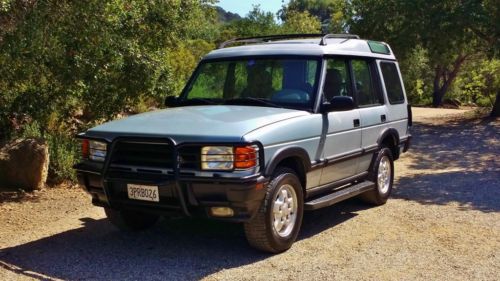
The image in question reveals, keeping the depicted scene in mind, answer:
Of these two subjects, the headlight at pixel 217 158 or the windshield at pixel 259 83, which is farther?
the windshield at pixel 259 83

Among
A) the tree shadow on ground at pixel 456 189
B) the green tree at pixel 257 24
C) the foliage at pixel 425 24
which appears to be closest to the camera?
the tree shadow on ground at pixel 456 189

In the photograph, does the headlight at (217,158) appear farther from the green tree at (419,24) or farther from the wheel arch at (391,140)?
the green tree at (419,24)

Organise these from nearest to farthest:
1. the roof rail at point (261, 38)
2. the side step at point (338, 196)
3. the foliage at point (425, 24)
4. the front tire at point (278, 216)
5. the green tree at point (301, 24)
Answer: the front tire at point (278, 216)
the side step at point (338, 196)
the roof rail at point (261, 38)
the foliage at point (425, 24)
the green tree at point (301, 24)

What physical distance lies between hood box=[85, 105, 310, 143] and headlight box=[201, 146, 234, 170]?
0.27 feet

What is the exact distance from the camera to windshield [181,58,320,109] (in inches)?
237

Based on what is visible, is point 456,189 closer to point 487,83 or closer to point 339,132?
point 339,132

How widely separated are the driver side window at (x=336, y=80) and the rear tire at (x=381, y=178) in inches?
43.8

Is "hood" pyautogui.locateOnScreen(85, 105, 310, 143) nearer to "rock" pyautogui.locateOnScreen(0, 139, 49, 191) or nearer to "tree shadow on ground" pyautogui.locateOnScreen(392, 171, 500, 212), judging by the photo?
"rock" pyautogui.locateOnScreen(0, 139, 49, 191)

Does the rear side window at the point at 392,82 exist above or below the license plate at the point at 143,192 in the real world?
above

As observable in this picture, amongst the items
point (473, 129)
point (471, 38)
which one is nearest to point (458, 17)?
point (471, 38)

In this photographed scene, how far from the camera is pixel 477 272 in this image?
5.04 metres

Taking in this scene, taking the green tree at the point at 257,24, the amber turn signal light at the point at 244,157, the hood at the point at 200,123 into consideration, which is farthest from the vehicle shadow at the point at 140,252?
the green tree at the point at 257,24

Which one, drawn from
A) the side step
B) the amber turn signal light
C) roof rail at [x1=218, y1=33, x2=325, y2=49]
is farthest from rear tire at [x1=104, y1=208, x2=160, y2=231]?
roof rail at [x1=218, y1=33, x2=325, y2=49]

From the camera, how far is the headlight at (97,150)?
17.6ft
